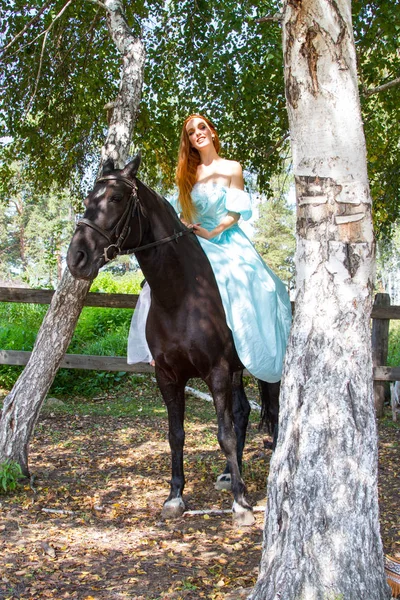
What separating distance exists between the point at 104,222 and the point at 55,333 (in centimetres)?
151

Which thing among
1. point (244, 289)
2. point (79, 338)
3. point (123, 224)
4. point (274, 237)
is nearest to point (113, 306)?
point (79, 338)

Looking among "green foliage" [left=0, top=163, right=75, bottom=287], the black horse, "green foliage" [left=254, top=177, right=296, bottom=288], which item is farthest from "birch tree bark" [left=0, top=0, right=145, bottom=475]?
"green foliage" [left=0, top=163, right=75, bottom=287]

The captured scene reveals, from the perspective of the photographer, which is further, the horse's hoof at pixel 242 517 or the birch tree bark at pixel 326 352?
the horse's hoof at pixel 242 517

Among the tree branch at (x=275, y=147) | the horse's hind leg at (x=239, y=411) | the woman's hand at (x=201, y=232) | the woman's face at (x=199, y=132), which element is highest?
the tree branch at (x=275, y=147)

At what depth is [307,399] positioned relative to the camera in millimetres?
2473

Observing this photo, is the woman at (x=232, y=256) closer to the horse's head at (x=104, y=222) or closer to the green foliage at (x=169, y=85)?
the horse's head at (x=104, y=222)

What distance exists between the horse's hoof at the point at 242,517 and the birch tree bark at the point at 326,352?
1.39 meters

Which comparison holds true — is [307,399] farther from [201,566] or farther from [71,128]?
[71,128]

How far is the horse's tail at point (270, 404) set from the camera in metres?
4.76

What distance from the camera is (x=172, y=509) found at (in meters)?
3.98

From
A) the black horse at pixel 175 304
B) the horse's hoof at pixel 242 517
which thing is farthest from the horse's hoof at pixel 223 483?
the horse's hoof at pixel 242 517

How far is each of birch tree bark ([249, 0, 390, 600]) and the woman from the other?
1.42 meters

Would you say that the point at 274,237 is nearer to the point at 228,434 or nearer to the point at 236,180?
the point at 236,180

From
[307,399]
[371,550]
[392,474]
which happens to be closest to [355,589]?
[371,550]
